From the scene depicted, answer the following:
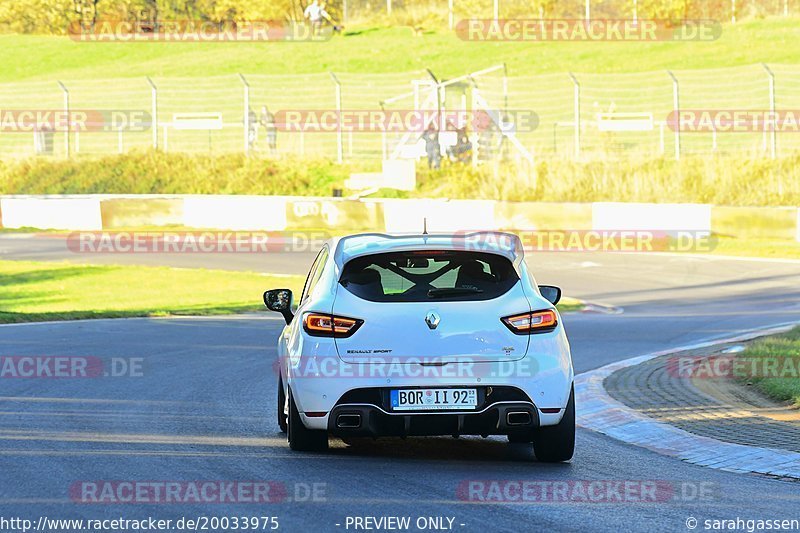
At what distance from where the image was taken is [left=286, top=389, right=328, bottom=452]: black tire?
345 inches

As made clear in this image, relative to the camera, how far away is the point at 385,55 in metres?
70.1

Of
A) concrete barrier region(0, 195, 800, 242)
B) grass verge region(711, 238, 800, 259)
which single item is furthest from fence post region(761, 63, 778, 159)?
grass verge region(711, 238, 800, 259)

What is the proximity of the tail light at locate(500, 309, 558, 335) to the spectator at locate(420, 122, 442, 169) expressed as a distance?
29.9 meters

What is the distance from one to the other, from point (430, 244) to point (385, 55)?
62162mm

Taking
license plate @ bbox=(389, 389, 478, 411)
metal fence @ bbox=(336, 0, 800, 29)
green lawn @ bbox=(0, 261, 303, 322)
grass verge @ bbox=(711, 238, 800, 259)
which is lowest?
green lawn @ bbox=(0, 261, 303, 322)

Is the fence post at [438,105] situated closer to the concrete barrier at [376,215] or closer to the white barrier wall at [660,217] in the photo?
the concrete barrier at [376,215]

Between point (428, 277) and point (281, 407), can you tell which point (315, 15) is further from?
point (428, 277)

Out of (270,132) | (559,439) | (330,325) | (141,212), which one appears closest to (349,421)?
(330,325)

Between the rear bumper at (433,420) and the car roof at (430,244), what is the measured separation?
3.20 ft

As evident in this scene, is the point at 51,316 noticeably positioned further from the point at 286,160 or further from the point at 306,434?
the point at 286,160

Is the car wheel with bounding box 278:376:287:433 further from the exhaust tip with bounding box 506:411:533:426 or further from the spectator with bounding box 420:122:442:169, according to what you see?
the spectator with bounding box 420:122:442:169

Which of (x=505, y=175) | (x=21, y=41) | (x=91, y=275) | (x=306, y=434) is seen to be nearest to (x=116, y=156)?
(x=505, y=175)

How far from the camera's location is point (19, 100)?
46781 millimetres

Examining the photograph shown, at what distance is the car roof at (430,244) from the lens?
879 cm
